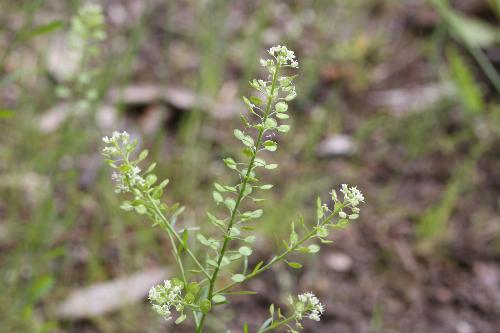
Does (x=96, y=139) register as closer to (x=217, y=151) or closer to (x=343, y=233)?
(x=217, y=151)

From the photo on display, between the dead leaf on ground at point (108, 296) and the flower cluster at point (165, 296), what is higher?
the flower cluster at point (165, 296)

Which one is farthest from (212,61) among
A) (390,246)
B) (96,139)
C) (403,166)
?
(390,246)

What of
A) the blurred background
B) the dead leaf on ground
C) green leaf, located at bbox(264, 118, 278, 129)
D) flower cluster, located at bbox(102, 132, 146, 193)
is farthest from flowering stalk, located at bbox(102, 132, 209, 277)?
the dead leaf on ground

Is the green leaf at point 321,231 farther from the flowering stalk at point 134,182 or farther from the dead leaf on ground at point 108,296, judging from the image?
the dead leaf on ground at point 108,296

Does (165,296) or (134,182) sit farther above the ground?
(134,182)

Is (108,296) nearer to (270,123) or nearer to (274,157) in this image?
(274,157)

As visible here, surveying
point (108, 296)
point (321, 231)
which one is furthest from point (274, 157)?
point (321, 231)

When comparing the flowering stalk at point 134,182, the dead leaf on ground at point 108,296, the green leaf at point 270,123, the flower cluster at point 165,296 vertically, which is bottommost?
the dead leaf on ground at point 108,296

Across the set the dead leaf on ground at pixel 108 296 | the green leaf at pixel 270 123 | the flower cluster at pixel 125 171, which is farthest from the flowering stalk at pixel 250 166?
the dead leaf on ground at pixel 108 296
